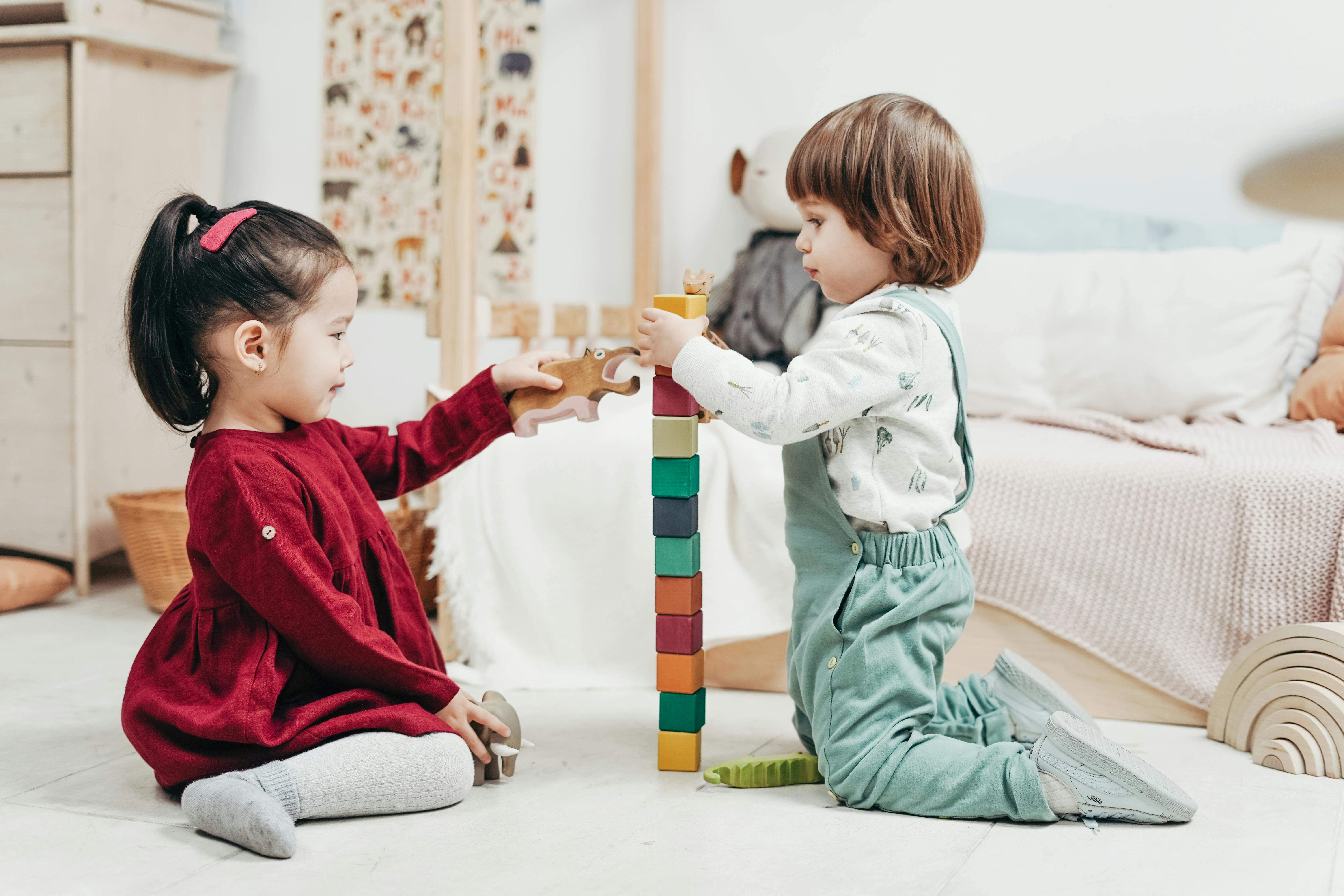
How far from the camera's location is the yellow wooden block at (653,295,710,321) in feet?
3.66

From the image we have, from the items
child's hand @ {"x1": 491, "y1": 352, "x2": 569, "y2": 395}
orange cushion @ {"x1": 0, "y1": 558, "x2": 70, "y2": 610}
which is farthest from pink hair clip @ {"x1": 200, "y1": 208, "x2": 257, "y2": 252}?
orange cushion @ {"x1": 0, "y1": 558, "x2": 70, "y2": 610}

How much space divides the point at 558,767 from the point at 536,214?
4.57 ft

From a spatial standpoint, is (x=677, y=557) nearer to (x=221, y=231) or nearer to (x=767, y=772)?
(x=767, y=772)

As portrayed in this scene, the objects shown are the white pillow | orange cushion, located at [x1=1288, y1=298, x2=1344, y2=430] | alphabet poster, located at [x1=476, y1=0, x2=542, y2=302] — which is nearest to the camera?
orange cushion, located at [x1=1288, y1=298, x2=1344, y2=430]

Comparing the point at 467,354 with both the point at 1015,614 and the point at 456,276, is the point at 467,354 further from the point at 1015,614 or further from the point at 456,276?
the point at 1015,614

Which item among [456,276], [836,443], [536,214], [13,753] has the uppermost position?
[536,214]


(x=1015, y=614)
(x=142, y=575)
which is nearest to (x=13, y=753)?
(x=142, y=575)

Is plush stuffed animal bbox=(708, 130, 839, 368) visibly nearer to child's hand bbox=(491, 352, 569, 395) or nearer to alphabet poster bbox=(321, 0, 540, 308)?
alphabet poster bbox=(321, 0, 540, 308)

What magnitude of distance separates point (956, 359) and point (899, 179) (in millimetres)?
172

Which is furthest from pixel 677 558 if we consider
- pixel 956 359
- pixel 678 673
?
pixel 956 359

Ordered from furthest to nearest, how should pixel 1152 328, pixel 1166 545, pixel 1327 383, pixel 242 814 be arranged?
pixel 1152 328 < pixel 1327 383 < pixel 1166 545 < pixel 242 814

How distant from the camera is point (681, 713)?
3.78 ft

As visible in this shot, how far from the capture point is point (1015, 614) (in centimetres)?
139

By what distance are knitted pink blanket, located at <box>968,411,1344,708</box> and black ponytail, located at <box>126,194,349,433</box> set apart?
2.72 ft
